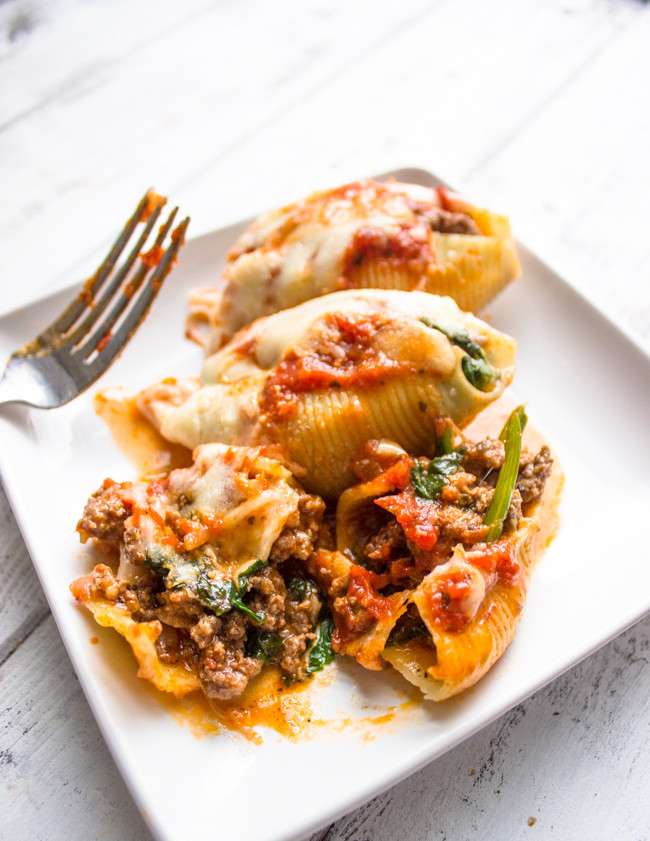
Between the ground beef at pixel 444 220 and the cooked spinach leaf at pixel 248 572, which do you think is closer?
the cooked spinach leaf at pixel 248 572

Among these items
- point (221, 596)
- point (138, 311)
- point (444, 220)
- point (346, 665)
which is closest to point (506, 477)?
point (346, 665)

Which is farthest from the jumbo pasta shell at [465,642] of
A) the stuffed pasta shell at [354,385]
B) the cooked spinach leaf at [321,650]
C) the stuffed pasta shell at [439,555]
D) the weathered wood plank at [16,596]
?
the weathered wood plank at [16,596]

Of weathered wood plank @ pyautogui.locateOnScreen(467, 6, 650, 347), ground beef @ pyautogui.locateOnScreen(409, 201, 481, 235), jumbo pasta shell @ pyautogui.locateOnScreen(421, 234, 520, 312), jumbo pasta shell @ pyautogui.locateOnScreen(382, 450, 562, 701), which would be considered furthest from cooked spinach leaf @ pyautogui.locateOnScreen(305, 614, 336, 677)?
weathered wood plank @ pyautogui.locateOnScreen(467, 6, 650, 347)

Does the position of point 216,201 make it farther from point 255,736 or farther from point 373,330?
point 255,736

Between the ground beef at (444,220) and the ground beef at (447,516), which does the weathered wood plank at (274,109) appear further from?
the ground beef at (447,516)

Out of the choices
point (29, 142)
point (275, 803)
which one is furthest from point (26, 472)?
point (29, 142)

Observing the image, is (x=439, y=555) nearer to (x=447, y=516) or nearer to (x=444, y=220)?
(x=447, y=516)

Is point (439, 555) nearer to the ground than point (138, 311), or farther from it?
nearer to the ground
